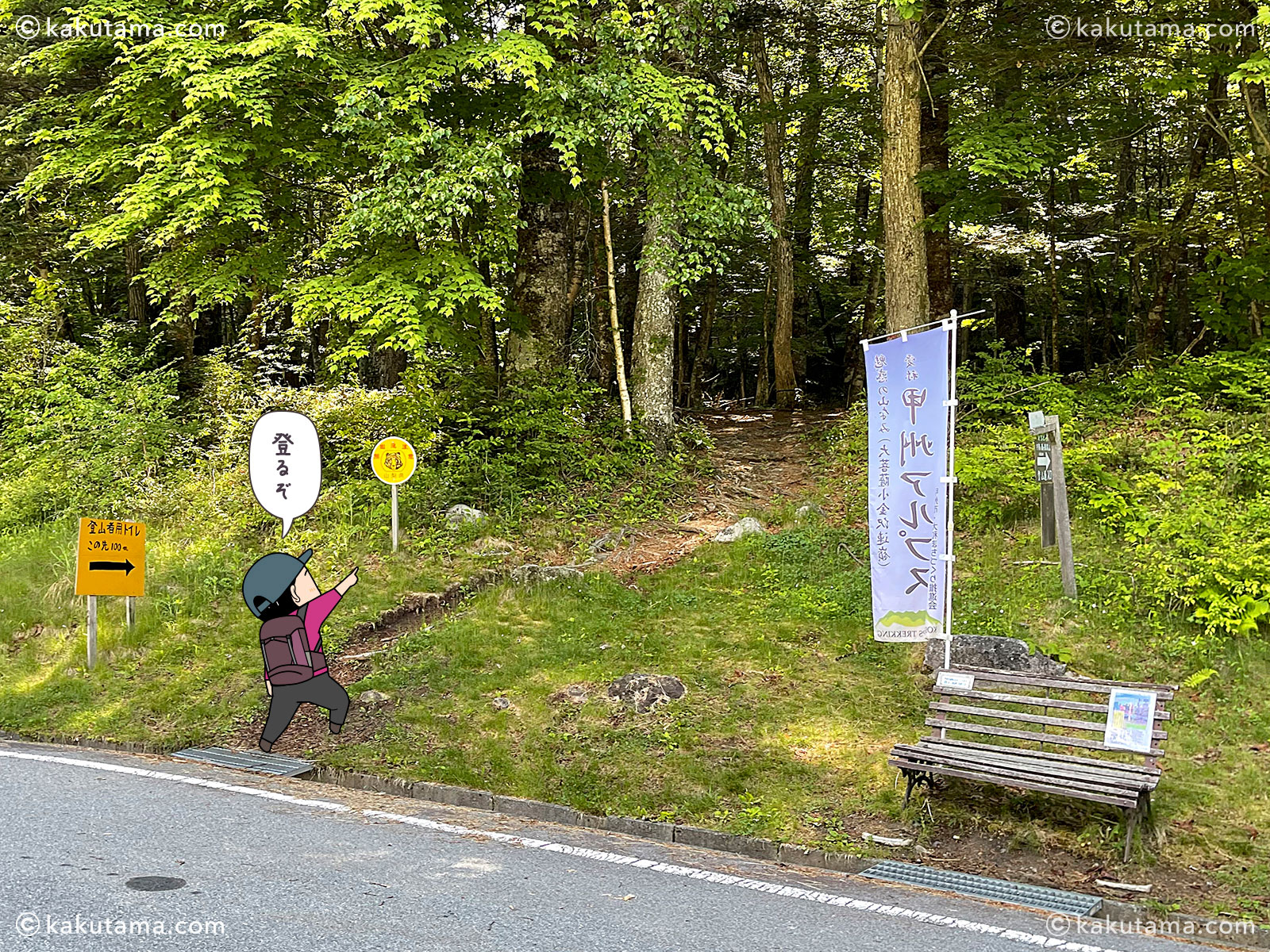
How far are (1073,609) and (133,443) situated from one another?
12741 millimetres

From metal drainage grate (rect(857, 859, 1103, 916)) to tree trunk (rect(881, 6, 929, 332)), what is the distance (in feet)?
24.5

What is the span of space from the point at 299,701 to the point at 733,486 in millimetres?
6987

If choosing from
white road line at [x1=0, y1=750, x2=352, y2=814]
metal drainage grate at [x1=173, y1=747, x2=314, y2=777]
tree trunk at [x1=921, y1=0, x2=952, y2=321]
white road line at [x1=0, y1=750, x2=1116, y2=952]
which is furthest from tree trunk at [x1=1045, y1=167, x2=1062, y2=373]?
white road line at [x1=0, y1=750, x2=352, y2=814]

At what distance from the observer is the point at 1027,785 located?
19.7ft

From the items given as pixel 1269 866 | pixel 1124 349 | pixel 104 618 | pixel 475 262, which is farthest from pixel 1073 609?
pixel 1124 349

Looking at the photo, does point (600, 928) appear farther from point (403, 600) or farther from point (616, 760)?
point (403, 600)

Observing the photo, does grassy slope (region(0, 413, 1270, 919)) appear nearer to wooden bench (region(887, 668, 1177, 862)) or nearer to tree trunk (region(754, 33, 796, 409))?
wooden bench (region(887, 668, 1177, 862))

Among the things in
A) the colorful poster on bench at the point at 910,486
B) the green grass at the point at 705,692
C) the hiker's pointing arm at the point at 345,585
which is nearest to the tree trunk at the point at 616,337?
the green grass at the point at 705,692

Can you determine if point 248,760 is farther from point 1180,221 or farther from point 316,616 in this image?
point 1180,221

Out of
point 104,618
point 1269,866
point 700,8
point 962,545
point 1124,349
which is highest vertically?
point 700,8

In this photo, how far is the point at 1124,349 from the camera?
60.2ft

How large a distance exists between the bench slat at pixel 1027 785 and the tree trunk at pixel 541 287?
28.8ft

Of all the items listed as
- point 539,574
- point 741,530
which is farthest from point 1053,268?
point 539,574

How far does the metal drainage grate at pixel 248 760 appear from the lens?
778 centimetres
